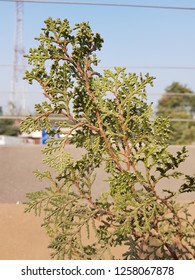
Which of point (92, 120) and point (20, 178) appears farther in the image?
point (20, 178)

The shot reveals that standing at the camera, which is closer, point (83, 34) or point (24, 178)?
point (83, 34)

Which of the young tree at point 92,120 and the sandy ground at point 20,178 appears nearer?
the young tree at point 92,120

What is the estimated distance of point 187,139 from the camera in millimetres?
7348

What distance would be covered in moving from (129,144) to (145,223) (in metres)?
0.34

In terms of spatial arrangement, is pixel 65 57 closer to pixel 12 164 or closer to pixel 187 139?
pixel 12 164

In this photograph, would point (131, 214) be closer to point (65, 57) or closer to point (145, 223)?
point (145, 223)

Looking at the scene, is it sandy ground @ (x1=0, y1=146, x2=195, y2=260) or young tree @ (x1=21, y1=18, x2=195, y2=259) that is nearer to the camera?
young tree @ (x1=21, y1=18, x2=195, y2=259)

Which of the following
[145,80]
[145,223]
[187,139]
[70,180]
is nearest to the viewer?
[145,223]

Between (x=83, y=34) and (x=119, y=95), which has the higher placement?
(x=83, y=34)

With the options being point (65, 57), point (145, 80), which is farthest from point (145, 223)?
point (65, 57)
